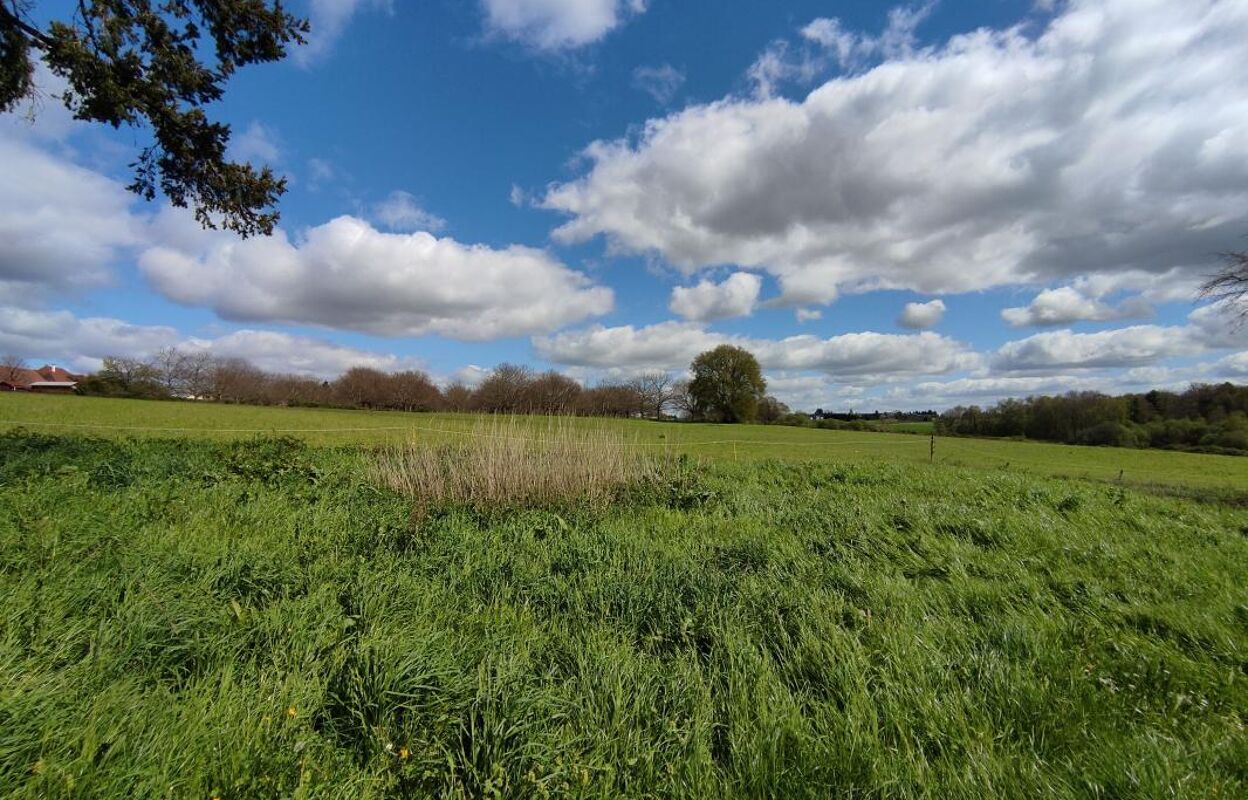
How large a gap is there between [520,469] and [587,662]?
616cm

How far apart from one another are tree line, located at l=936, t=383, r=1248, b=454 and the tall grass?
203ft

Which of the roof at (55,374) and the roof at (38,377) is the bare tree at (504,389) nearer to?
the roof at (38,377)

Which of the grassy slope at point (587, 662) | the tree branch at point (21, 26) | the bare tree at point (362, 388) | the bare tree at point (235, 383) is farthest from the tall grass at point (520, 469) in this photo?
the bare tree at point (235, 383)

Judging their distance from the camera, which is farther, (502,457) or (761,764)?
(502,457)

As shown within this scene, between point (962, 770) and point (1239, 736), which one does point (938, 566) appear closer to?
point (1239, 736)

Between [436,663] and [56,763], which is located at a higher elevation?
[56,763]

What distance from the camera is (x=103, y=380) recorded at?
65.3 m

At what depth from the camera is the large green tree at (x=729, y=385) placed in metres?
70.1

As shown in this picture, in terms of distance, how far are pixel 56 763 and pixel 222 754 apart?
480 millimetres

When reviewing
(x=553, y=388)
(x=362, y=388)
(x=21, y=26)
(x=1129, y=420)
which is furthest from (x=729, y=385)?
(x=21, y=26)

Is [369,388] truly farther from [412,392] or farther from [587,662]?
[587,662]

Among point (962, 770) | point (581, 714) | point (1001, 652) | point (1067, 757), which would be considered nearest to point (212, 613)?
point (581, 714)

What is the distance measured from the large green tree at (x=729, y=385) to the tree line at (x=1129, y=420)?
1016 inches

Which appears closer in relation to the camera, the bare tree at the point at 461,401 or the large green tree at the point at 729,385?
the bare tree at the point at 461,401
